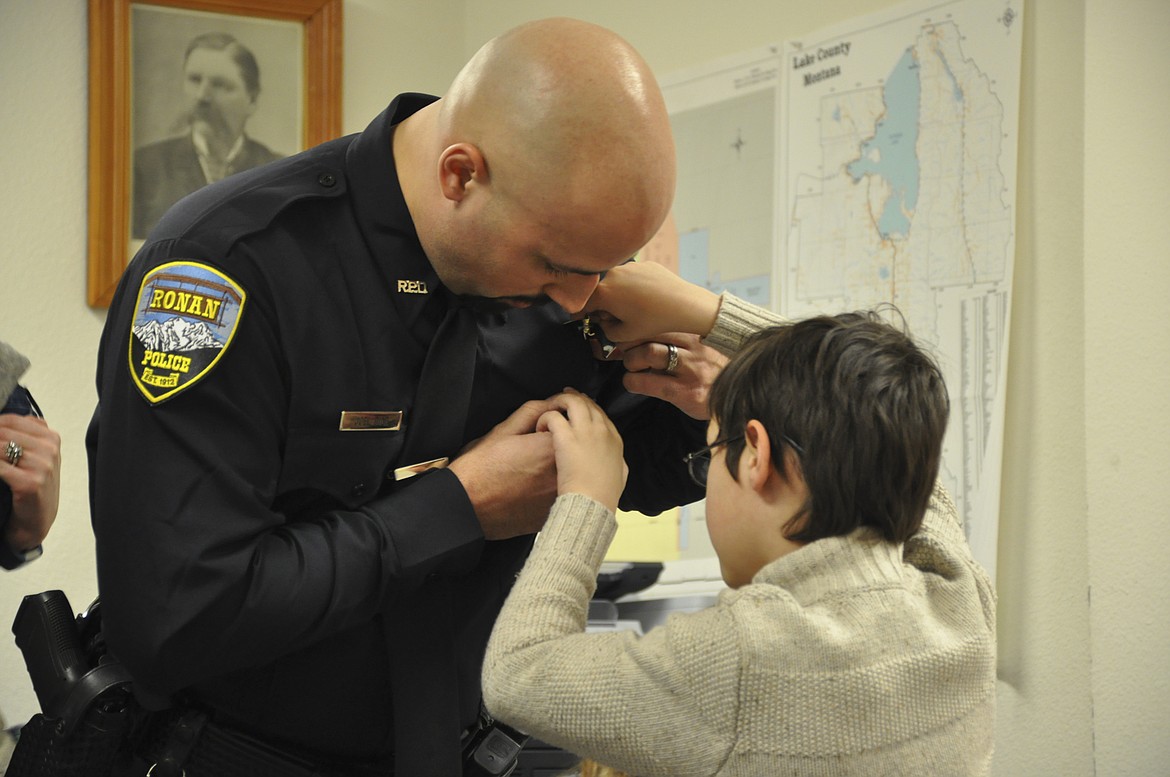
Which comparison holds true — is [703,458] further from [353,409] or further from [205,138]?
[205,138]

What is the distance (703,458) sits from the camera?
135 cm

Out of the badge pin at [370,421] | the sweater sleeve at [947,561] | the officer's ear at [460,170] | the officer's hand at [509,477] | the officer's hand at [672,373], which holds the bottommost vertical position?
the sweater sleeve at [947,561]

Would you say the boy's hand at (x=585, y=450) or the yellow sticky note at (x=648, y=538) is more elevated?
the boy's hand at (x=585, y=450)

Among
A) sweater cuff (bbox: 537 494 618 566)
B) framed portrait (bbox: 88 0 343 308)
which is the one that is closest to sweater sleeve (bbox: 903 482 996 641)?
sweater cuff (bbox: 537 494 618 566)

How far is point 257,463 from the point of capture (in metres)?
1.05

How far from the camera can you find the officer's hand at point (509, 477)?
117 centimetres

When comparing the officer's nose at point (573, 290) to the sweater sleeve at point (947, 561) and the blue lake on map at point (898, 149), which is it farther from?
the blue lake on map at point (898, 149)

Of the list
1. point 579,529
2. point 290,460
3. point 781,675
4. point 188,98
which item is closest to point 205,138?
point 188,98

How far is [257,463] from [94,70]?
2168 millimetres

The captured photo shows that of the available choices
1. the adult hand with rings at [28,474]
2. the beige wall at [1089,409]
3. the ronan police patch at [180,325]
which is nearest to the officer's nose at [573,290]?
the ronan police patch at [180,325]

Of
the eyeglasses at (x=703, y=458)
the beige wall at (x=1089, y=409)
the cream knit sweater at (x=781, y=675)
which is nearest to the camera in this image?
the cream knit sweater at (x=781, y=675)

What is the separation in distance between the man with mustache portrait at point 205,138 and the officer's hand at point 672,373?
1941 mm

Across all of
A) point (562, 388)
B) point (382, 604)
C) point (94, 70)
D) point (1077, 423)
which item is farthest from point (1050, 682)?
point (94, 70)

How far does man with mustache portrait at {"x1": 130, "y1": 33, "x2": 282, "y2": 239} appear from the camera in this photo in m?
2.88
